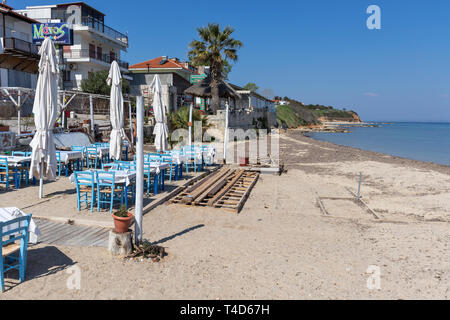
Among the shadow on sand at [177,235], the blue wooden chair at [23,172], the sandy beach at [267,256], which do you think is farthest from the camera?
the blue wooden chair at [23,172]

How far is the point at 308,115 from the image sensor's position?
94000mm

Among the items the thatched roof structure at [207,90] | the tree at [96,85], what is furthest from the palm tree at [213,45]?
the tree at [96,85]

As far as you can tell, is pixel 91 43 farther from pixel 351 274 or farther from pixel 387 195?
pixel 351 274

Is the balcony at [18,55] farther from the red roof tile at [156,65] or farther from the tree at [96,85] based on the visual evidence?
the red roof tile at [156,65]

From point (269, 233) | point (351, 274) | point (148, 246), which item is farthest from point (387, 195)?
point (148, 246)

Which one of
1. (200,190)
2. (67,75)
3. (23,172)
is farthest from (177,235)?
(67,75)

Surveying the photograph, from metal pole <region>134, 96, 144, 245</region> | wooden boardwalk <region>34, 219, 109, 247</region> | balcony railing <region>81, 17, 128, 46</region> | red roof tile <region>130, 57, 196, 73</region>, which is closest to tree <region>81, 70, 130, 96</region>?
balcony railing <region>81, 17, 128, 46</region>

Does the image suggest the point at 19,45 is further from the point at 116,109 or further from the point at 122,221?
the point at 122,221

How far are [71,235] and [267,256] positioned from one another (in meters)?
3.27

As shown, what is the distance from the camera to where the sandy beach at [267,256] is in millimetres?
3938

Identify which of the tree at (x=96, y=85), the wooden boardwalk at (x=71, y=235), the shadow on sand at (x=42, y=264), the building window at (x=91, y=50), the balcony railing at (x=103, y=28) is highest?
the balcony railing at (x=103, y=28)

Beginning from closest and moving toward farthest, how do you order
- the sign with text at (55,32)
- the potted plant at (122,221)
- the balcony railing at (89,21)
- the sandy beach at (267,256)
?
the sandy beach at (267,256), the potted plant at (122,221), the sign with text at (55,32), the balcony railing at (89,21)

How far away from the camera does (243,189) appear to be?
1002 cm

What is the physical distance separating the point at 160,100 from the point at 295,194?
4.93m
